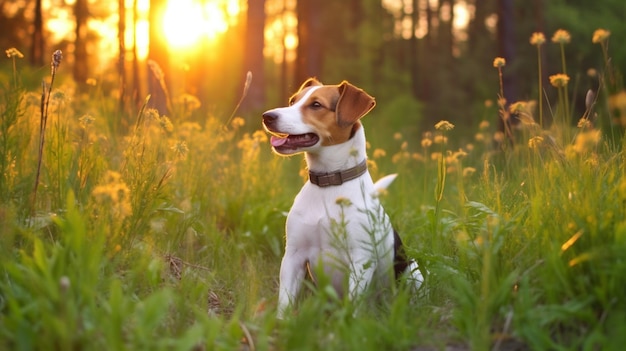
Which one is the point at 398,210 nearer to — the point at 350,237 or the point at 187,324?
the point at 350,237

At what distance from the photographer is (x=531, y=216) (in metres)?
3.72

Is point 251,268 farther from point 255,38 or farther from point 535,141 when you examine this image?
point 255,38

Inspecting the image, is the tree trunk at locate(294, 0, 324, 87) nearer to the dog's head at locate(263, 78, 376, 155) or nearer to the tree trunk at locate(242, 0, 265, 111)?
the tree trunk at locate(242, 0, 265, 111)

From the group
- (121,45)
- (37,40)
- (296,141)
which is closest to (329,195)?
(296,141)

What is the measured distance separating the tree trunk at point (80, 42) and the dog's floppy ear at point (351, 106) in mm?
19851

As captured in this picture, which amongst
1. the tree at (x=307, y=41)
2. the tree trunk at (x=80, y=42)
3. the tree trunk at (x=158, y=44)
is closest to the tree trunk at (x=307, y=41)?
A: the tree at (x=307, y=41)

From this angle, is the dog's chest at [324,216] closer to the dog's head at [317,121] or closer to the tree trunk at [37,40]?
the dog's head at [317,121]

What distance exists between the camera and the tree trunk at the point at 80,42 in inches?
916

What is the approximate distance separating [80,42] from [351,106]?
22.5 meters

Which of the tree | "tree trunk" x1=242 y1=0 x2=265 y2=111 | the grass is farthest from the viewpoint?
the tree

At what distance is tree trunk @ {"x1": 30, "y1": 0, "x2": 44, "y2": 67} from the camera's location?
2281 cm

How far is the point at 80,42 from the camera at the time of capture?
24.4m

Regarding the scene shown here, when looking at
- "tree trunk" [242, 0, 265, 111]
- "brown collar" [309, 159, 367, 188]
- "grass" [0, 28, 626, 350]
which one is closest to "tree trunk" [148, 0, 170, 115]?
"tree trunk" [242, 0, 265, 111]

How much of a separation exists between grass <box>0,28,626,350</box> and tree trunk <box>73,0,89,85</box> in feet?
62.8
